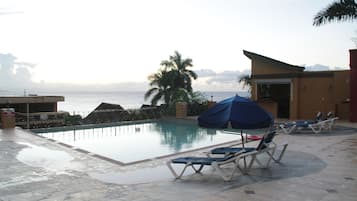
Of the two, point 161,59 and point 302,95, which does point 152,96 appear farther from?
point 302,95

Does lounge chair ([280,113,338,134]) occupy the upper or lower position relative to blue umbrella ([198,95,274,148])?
lower

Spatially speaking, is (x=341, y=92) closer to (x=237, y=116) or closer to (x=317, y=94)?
(x=317, y=94)

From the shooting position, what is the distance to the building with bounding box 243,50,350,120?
55.9 feet

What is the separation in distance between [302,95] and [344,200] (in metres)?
13.2

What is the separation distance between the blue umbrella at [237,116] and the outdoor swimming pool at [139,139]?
12.4 ft

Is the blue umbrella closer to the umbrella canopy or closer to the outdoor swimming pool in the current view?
the umbrella canopy

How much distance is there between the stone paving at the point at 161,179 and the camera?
5746mm

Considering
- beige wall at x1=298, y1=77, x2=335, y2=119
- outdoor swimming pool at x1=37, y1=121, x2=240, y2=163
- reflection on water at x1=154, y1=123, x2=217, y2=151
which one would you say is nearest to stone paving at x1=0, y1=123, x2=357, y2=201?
outdoor swimming pool at x1=37, y1=121, x2=240, y2=163

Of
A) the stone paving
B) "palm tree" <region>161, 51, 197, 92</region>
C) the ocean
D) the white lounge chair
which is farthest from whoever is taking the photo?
the ocean

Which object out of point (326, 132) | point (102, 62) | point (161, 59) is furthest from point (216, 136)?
point (102, 62)

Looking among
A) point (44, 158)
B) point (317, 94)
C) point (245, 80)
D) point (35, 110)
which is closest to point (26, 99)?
point (35, 110)

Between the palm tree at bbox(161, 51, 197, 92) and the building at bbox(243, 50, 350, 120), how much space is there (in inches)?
246

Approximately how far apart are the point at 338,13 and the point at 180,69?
14.0m

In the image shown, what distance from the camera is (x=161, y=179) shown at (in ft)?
23.3
